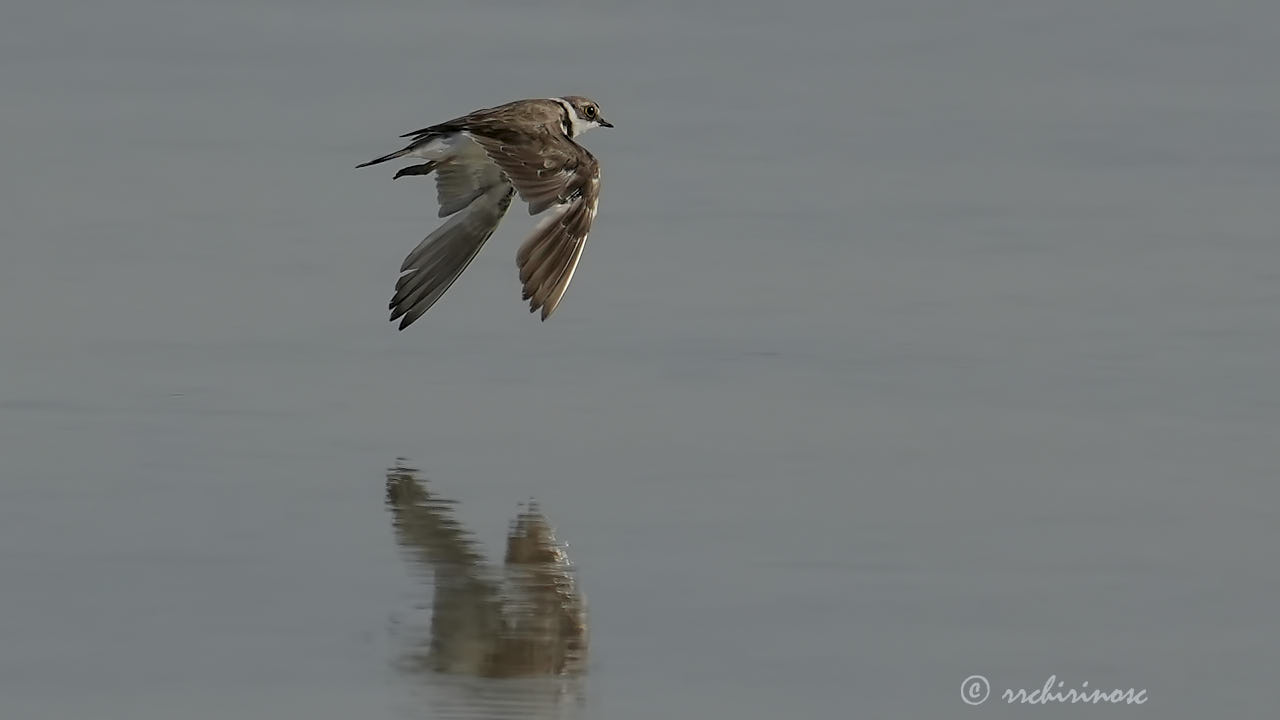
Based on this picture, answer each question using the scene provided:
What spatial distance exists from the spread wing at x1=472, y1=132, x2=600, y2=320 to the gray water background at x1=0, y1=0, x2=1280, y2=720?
356mm

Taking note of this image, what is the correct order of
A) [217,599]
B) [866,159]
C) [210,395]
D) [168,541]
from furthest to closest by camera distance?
[866,159] → [210,395] → [168,541] → [217,599]

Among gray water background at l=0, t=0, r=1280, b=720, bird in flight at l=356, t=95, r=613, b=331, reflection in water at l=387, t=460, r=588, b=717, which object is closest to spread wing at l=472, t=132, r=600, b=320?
bird in flight at l=356, t=95, r=613, b=331

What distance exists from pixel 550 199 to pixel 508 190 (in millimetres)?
1101

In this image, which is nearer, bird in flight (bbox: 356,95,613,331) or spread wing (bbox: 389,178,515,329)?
bird in flight (bbox: 356,95,613,331)

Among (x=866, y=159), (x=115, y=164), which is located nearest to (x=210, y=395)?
(x=115, y=164)

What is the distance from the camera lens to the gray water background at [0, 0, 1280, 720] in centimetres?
679

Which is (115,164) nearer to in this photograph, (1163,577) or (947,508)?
(947,508)

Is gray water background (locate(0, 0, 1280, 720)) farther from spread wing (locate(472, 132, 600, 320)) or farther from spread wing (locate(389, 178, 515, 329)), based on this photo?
spread wing (locate(472, 132, 600, 320))

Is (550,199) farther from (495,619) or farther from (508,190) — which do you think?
(495,619)

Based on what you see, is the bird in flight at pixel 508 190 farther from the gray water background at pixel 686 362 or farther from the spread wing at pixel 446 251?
the gray water background at pixel 686 362

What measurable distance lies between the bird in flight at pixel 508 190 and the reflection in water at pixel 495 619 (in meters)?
1.39

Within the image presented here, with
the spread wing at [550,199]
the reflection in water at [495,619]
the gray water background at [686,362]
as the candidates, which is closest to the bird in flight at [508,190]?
the spread wing at [550,199]

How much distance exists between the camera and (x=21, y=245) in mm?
10727

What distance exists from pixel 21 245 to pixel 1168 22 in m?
7.01
